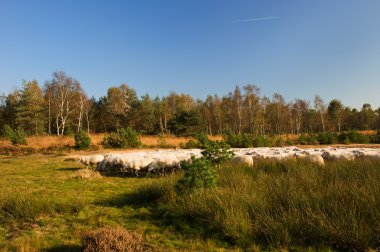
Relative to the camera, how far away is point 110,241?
3783 millimetres

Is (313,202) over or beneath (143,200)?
over

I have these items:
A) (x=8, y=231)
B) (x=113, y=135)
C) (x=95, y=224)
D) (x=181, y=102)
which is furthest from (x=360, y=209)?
(x=181, y=102)

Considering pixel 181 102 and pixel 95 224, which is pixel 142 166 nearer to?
pixel 95 224

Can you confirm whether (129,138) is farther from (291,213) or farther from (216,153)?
(291,213)

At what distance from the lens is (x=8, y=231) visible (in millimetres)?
5051

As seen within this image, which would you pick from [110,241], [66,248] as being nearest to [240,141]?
[66,248]

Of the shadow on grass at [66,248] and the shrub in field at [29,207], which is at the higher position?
the shrub in field at [29,207]

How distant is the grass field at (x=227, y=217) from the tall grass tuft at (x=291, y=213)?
Answer: 1 centimetres

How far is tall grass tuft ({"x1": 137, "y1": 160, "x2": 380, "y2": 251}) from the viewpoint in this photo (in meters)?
4.00

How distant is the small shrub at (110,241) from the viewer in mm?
3719

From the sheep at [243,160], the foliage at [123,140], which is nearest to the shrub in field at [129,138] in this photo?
the foliage at [123,140]

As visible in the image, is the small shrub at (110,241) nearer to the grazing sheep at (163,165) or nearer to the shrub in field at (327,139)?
the grazing sheep at (163,165)

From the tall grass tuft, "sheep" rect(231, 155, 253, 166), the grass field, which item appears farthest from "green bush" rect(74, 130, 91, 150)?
the tall grass tuft

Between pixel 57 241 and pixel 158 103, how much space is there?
52.3 metres
